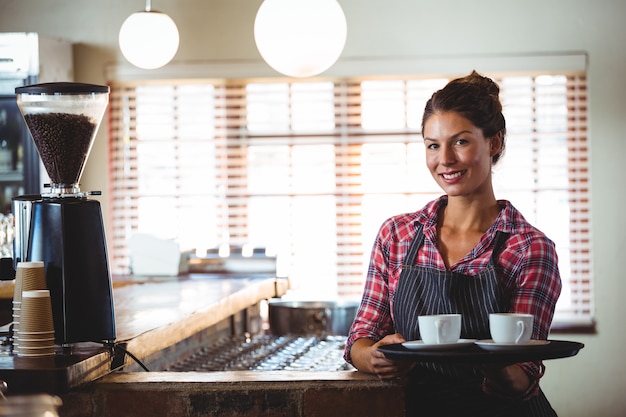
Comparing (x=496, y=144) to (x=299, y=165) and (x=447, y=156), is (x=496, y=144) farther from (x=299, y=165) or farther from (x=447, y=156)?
(x=299, y=165)

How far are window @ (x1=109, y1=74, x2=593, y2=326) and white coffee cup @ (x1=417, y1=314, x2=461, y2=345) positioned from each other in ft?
11.8

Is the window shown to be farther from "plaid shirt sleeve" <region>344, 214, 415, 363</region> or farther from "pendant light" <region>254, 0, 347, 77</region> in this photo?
"plaid shirt sleeve" <region>344, 214, 415, 363</region>

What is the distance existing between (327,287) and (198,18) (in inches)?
70.3

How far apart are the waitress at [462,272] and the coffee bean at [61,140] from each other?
69 centimetres

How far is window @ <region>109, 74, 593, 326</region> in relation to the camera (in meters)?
5.13

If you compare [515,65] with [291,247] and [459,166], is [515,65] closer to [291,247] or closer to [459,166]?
[291,247]

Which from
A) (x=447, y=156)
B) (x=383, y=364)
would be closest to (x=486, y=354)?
(x=383, y=364)

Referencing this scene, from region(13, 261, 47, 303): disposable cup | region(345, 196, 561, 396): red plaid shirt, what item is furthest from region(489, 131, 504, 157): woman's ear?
region(13, 261, 47, 303): disposable cup

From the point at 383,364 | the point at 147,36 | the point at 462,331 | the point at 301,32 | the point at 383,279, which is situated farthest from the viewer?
the point at 147,36

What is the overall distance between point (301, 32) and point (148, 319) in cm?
118

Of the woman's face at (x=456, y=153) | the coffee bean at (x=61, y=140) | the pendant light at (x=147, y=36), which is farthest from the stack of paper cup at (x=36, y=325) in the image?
the pendant light at (x=147, y=36)

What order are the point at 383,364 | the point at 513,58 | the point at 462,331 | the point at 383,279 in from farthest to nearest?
the point at 513,58 → the point at 383,279 → the point at 462,331 → the point at 383,364

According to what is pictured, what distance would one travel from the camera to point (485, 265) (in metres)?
1.83

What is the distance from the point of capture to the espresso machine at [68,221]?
1795 millimetres
